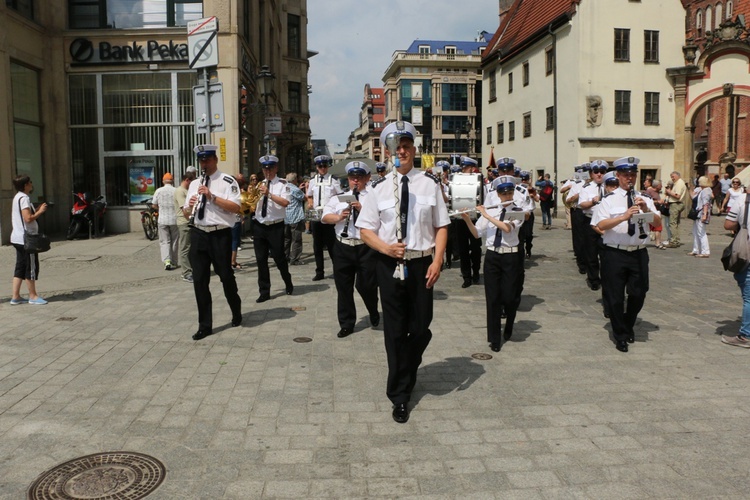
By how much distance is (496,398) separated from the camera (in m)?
5.06

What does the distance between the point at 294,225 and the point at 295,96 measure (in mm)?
27972

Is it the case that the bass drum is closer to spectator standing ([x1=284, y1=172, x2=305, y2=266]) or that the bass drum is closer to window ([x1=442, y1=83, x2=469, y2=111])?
spectator standing ([x1=284, y1=172, x2=305, y2=266])

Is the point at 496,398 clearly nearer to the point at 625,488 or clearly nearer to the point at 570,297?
the point at 625,488

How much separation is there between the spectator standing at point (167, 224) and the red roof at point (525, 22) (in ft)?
87.4

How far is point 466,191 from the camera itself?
10.6 metres

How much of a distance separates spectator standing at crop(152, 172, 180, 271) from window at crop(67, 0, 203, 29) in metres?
7.90

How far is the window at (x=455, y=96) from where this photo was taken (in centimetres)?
9131

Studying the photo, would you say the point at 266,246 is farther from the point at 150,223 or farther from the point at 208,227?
the point at 150,223

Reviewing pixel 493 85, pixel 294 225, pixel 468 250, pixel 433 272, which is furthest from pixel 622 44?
pixel 433 272

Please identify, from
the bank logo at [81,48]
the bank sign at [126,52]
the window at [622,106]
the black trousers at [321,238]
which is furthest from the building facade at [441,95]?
the black trousers at [321,238]

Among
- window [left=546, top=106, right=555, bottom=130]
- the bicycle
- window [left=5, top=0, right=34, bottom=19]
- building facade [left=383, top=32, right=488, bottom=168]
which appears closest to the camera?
window [left=5, top=0, right=34, bottom=19]

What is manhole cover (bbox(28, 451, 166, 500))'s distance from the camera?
353 cm

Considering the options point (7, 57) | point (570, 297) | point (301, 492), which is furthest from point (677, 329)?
point (7, 57)

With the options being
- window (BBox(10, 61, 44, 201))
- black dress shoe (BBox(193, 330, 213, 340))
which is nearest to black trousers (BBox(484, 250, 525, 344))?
black dress shoe (BBox(193, 330, 213, 340))
